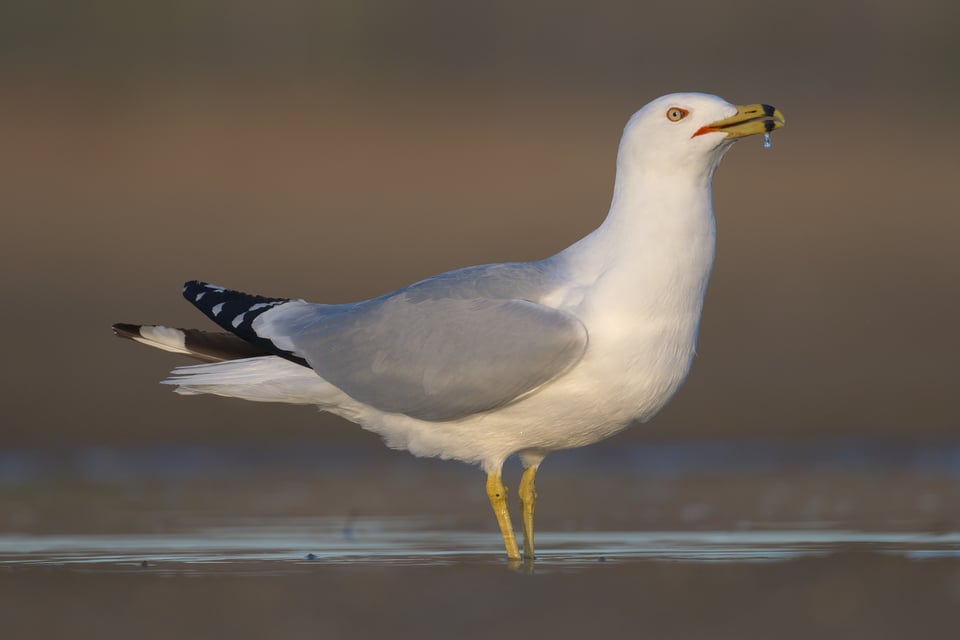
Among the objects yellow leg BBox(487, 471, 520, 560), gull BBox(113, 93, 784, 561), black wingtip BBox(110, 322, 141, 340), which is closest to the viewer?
gull BBox(113, 93, 784, 561)

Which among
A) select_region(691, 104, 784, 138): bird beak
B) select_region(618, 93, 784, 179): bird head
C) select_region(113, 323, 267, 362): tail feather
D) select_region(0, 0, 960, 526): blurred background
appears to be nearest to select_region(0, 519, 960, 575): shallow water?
select_region(113, 323, 267, 362): tail feather

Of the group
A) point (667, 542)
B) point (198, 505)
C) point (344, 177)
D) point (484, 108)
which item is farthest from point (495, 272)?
point (484, 108)

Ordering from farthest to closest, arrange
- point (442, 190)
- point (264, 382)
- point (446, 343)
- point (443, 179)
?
point (443, 179)
point (442, 190)
point (264, 382)
point (446, 343)

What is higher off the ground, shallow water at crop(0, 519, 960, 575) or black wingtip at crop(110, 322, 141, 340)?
black wingtip at crop(110, 322, 141, 340)

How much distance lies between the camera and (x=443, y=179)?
21234mm

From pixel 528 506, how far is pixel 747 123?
6.27 feet

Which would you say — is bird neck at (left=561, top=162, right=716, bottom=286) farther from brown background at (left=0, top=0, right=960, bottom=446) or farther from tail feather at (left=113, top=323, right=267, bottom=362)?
brown background at (left=0, top=0, right=960, bottom=446)

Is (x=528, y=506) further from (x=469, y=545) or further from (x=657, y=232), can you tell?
(x=657, y=232)

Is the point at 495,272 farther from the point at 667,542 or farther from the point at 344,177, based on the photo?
the point at 344,177

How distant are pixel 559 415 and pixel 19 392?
7.28 meters

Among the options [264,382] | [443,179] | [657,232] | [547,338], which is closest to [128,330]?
[264,382]

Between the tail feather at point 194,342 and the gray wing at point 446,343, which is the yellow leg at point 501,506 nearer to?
the gray wing at point 446,343

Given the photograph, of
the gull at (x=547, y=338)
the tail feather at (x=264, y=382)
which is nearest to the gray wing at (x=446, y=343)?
the gull at (x=547, y=338)

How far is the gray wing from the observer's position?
7993mm
